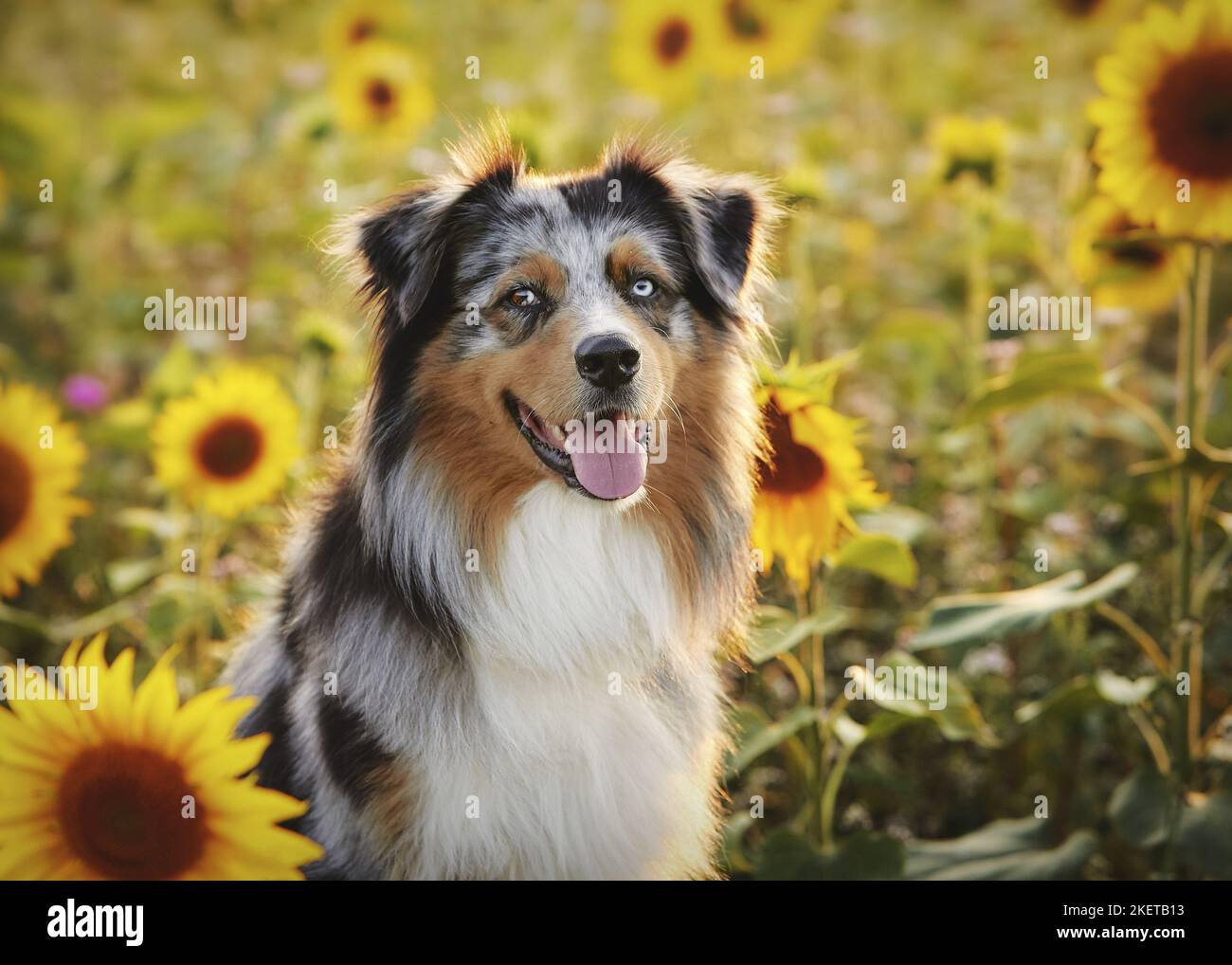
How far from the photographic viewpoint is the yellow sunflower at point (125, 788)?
2.13 meters

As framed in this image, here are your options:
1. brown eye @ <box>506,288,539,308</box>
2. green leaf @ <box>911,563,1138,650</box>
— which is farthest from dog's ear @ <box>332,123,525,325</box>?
green leaf @ <box>911,563,1138,650</box>

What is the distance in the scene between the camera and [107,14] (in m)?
7.34

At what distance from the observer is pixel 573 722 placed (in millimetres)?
2627

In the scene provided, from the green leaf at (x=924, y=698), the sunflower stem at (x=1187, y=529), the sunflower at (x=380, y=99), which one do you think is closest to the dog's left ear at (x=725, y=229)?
the green leaf at (x=924, y=698)

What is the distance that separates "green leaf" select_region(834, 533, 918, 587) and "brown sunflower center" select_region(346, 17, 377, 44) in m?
3.46

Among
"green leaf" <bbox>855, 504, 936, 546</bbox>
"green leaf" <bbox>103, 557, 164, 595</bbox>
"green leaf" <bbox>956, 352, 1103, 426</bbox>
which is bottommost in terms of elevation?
"green leaf" <bbox>103, 557, 164, 595</bbox>

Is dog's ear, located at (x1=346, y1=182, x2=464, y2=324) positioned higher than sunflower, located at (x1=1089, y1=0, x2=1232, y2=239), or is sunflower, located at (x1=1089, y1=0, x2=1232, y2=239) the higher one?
sunflower, located at (x1=1089, y1=0, x2=1232, y2=239)

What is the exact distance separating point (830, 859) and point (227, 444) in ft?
6.96

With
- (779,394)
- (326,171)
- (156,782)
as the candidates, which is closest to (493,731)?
(156,782)

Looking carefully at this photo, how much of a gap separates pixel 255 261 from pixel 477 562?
3700 millimetres

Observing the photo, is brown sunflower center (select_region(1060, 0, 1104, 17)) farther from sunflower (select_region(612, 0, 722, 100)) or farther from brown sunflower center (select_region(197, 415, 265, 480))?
brown sunflower center (select_region(197, 415, 265, 480))

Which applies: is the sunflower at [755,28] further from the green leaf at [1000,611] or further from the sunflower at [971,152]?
the green leaf at [1000,611]

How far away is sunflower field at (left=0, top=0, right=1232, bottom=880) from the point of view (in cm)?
287

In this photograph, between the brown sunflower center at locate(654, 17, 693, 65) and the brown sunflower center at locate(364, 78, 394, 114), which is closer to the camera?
the brown sunflower center at locate(364, 78, 394, 114)
